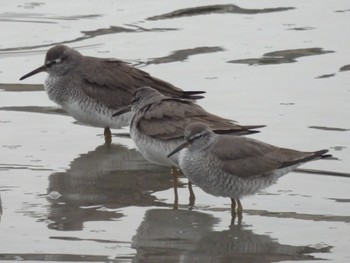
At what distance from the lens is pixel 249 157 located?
1007 centimetres

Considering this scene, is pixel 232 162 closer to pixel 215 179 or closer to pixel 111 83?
pixel 215 179

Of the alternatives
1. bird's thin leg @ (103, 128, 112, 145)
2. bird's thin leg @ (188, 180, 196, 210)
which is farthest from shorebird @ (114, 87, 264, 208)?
bird's thin leg @ (103, 128, 112, 145)

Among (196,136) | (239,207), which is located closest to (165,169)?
(196,136)

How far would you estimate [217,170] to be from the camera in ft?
32.6

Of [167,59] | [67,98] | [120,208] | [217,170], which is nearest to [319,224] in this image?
[217,170]

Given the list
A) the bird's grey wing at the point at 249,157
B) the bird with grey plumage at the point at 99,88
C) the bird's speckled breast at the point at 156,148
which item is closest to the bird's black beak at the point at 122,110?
the bird with grey plumage at the point at 99,88

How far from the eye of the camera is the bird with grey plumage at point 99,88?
12.6 meters

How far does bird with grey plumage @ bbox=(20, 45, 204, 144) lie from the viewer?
1255cm

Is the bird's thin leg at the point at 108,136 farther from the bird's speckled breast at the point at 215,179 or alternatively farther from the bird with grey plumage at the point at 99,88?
the bird's speckled breast at the point at 215,179

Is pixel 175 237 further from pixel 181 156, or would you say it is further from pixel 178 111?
pixel 178 111

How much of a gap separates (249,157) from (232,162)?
0.17m

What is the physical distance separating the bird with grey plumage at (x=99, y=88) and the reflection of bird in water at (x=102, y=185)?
399mm

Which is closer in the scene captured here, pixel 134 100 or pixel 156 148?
pixel 156 148

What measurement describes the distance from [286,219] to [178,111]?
179 cm
